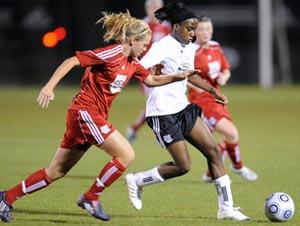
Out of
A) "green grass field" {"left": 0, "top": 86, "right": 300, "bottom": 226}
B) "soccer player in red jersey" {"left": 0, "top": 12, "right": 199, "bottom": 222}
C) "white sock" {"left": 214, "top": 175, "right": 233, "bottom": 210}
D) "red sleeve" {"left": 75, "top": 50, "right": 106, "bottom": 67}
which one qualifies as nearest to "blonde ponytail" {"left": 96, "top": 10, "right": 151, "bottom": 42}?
"soccer player in red jersey" {"left": 0, "top": 12, "right": 199, "bottom": 222}

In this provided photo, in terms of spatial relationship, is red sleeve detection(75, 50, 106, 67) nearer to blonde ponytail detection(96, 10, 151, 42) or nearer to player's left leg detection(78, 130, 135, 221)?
blonde ponytail detection(96, 10, 151, 42)

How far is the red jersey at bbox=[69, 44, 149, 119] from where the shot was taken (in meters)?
8.06

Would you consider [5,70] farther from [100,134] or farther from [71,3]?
[100,134]

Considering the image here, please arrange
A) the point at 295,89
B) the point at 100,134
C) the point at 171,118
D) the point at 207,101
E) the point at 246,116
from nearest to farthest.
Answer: the point at 100,134, the point at 171,118, the point at 207,101, the point at 246,116, the point at 295,89

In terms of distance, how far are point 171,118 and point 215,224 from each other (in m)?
1.14

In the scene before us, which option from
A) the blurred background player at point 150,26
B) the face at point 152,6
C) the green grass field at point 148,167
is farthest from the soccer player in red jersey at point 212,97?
the blurred background player at point 150,26

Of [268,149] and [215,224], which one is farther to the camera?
[268,149]

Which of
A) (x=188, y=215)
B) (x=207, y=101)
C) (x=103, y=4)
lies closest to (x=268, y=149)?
(x=207, y=101)

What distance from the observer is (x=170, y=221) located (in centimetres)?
828

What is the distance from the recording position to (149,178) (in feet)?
28.9

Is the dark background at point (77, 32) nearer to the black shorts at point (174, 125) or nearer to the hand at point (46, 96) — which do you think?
the black shorts at point (174, 125)

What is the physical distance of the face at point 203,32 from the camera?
11.1m

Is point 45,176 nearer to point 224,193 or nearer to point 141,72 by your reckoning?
point 141,72

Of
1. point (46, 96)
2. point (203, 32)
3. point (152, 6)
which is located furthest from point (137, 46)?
point (152, 6)
